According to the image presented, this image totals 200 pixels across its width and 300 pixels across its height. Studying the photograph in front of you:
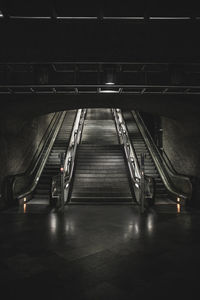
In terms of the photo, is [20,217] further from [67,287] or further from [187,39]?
[187,39]

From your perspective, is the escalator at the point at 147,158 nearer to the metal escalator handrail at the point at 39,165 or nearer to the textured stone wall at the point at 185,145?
the textured stone wall at the point at 185,145

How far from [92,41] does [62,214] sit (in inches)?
198

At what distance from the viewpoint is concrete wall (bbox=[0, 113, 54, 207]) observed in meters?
7.18

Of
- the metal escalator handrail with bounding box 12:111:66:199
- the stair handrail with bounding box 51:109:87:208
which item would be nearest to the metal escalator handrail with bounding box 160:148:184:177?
the stair handrail with bounding box 51:109:87:208

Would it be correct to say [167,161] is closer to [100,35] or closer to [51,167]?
[51,167]

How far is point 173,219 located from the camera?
6.05 metres

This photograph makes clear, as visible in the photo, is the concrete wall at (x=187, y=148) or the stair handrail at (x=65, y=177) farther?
the concrete wall at (x=187, y=148)

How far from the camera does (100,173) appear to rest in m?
9.79

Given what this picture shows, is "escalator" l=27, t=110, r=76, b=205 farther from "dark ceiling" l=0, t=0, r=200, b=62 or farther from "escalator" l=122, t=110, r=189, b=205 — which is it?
"escalator" l=122, t=110, r=189, b=205

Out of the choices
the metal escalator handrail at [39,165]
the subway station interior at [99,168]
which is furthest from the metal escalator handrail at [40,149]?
the subway station interior at [99,168]

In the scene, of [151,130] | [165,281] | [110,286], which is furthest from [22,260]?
[151,130]

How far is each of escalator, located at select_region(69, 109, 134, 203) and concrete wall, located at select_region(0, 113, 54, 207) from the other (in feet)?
7.89

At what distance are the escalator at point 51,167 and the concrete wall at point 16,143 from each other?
976 mm

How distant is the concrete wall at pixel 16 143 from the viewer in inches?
283
